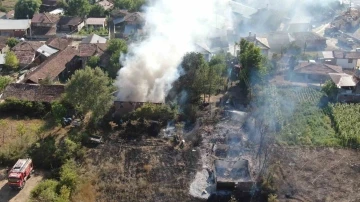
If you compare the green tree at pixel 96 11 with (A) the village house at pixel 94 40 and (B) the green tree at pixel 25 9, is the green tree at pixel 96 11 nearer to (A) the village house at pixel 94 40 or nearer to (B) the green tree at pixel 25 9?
(B) the green tree at pixel 25 9

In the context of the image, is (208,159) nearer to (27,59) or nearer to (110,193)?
(110,193)

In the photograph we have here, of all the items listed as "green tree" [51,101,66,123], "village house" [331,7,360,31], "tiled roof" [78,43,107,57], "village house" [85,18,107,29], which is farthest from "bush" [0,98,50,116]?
"village house" [331,7,360,31]

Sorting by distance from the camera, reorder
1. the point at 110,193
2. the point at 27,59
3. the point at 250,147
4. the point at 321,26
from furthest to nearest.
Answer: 1. the point at 321,26
2. the point at 27,59
3. the point at 250,147
4. the point at 110,193

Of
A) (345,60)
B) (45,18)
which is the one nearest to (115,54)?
(45,18)

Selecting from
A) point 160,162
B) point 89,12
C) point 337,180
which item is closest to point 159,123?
point 160,162

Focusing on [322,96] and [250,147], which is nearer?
[250,147]

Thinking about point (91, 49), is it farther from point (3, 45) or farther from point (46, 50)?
point (3, 45)
